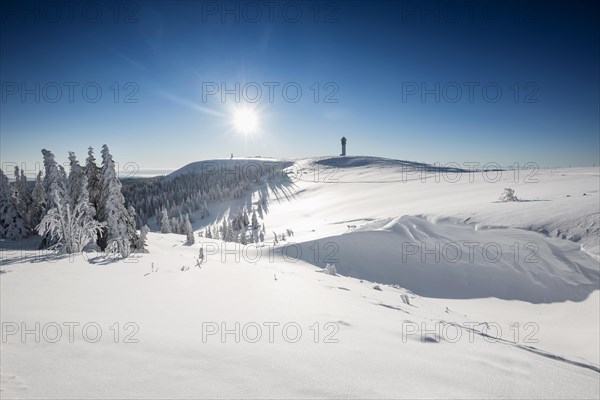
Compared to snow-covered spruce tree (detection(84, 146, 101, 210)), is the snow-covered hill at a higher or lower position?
lower

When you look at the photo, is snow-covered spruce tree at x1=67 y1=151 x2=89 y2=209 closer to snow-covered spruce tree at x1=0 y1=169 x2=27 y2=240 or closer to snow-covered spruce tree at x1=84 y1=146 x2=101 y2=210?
snow-covered spruce tree at x1=84 y1=146 x2=101 y2=210

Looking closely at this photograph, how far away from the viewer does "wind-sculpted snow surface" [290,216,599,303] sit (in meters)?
14.2

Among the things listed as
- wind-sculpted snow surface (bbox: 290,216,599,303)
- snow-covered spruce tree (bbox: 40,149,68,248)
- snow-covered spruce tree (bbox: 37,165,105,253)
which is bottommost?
wind-sculpted snow surface (bbox: 290,216,599,303)

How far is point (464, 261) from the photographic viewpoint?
16750 millimetres

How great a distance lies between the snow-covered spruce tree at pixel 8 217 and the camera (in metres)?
28.5

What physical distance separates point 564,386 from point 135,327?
7140 mm

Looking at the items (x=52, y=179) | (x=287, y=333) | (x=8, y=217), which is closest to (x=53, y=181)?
(x=52, y=179)

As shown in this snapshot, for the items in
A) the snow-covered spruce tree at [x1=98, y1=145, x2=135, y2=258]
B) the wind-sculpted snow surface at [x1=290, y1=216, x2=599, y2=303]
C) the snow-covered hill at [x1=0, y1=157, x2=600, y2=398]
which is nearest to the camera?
the snow-covered hill at [x1=0, y1=157, x2=600, y2=398]

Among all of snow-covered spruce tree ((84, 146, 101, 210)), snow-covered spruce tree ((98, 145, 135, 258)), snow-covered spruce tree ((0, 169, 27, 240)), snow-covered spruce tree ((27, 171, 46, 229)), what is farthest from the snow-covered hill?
snow-covered spruce tree ((27, 171, 46, 229))

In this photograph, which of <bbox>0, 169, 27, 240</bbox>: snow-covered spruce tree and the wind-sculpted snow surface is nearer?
the wind-sculpted snow surface

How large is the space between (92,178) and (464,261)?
26384 mm

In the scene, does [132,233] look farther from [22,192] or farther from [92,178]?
[22,192]

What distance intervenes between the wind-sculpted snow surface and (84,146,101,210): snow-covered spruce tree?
16.3 meters

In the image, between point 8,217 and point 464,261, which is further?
point 8,217
